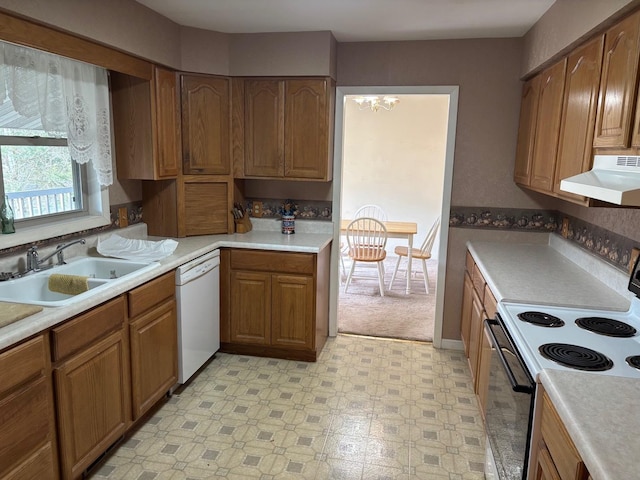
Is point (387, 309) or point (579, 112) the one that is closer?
point (579, 112)

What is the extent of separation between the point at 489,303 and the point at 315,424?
119 centimetres

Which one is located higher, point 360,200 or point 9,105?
point 9,105

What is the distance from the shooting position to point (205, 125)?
3391 millimetres

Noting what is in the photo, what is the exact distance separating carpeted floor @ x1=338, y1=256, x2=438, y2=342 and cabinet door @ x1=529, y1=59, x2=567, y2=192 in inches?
68.7

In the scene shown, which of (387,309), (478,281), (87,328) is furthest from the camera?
(387,309)

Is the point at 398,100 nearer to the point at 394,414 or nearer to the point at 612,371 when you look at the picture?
the point at 394,414

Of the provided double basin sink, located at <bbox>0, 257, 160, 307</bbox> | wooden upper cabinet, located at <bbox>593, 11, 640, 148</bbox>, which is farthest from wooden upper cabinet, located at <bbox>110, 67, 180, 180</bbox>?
wooden upper cabinet, located at <bbox>593, 11, 640, 148</bbox>

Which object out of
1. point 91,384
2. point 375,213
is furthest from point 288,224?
point 375,213

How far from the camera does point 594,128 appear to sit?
2.00 metres

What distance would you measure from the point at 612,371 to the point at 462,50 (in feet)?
8.53

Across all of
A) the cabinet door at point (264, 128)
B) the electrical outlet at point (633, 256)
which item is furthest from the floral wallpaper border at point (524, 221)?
the cabinet door at point (264, 128)

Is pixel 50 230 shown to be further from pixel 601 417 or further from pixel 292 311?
pixel 601 417

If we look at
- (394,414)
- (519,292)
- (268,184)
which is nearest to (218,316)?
(268,184)

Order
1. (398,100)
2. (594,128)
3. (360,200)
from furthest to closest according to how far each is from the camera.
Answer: (360,200) < (398,100) < (594,128)
